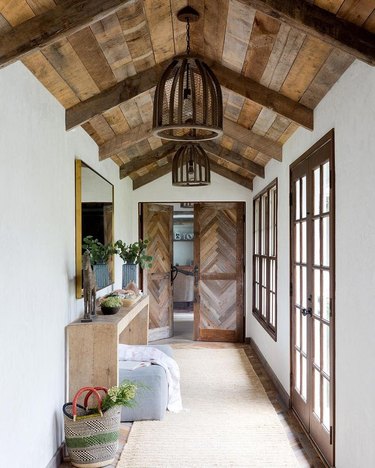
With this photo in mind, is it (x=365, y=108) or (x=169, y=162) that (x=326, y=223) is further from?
→ (x=169, y=162)

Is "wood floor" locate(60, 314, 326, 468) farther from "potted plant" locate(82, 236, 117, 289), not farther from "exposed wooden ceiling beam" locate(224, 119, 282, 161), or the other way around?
"exposed wooden ceiling beam" locate(224, 119, 282, 161)

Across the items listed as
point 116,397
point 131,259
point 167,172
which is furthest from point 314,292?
point 167,172

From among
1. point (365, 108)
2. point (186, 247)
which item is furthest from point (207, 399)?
point (186, 247)

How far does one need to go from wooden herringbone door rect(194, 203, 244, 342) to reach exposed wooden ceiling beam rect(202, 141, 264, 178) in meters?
1.61

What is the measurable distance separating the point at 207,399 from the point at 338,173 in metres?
2.81

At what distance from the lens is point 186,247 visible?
12570 mm

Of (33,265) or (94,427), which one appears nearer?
(33,265)

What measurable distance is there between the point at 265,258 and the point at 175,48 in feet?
11.5

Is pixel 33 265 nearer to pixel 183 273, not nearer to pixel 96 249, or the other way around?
pixel 96 249

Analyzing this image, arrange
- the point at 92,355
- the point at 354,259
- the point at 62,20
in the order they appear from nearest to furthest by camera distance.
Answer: the point at 62,20 < the point at 354,259 < the point at 92,355

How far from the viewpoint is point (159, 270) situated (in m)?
8.39

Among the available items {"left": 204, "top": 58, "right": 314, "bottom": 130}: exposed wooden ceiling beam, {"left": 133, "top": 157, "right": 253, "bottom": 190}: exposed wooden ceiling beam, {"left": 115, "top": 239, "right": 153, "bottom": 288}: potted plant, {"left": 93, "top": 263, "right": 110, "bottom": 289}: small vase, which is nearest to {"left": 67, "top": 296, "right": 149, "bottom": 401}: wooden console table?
{"left": 93, "top": 263, "right": 110, "bottom": 289}: small vase

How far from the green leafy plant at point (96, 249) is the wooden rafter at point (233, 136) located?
89 cm

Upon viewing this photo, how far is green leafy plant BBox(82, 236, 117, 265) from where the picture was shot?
4573 millimetres
